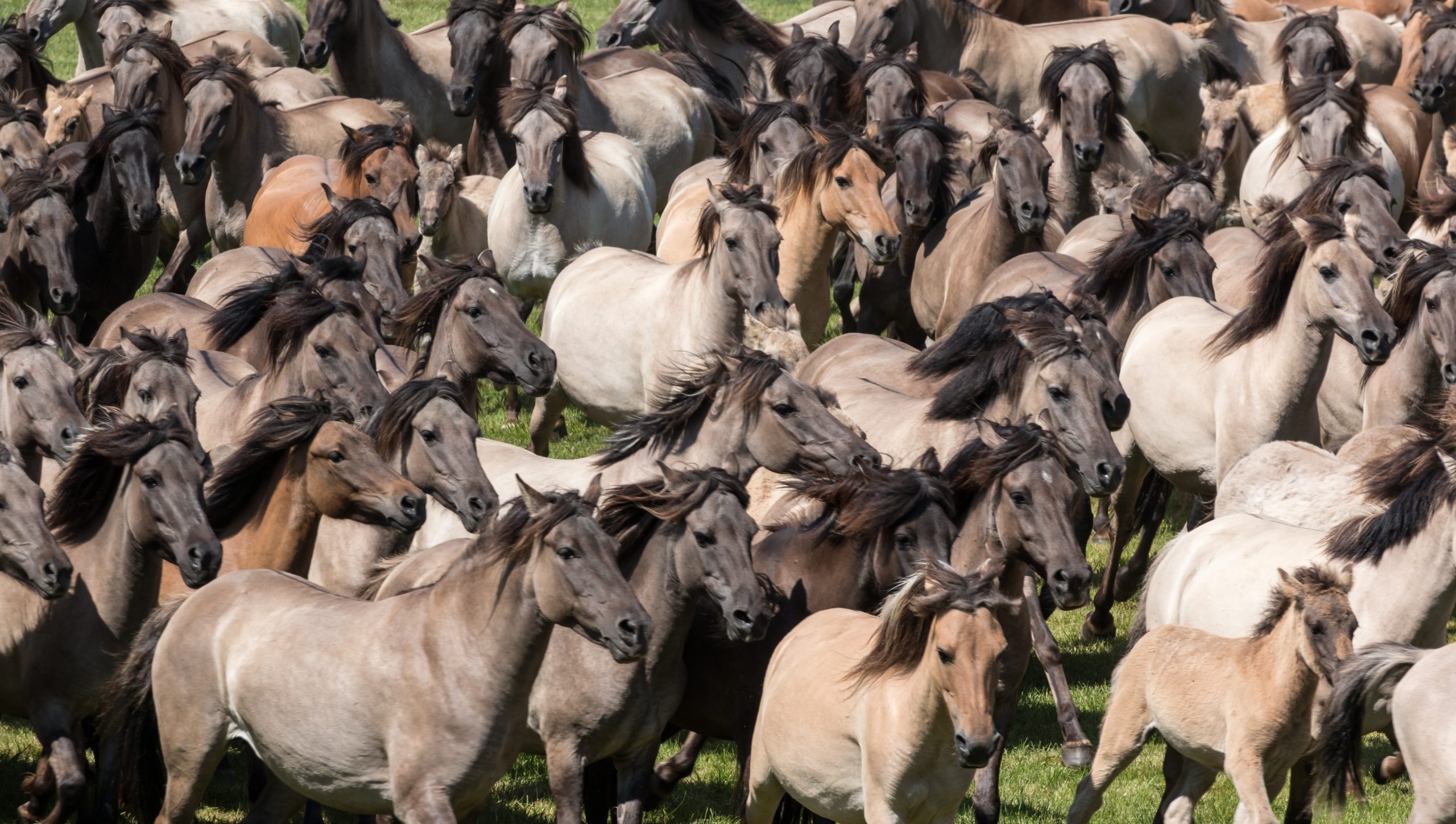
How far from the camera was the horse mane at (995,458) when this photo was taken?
6.71 meters

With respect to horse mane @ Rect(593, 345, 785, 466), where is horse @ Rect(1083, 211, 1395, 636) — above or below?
below

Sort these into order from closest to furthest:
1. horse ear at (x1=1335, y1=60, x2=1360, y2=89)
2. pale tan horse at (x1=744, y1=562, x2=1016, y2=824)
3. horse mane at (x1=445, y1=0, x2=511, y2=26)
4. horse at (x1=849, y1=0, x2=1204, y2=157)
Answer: pale tan horse at (x1=744, y1=562, x2=1016, y2=824), horse ear at (x1=1335, y1=60, x2=1360, y2=89), horse mane at (x1=445, y1=0, x2=511, y2=26), horse at (x1=849, y1=0, x2=1204, y2=157)

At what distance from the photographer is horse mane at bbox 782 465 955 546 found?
6715mm

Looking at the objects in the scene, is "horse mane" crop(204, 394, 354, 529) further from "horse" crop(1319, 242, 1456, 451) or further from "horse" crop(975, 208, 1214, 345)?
"horse" crop(1319, 242, 1456, 451)

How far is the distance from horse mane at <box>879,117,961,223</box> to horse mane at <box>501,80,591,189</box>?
6.98 feet

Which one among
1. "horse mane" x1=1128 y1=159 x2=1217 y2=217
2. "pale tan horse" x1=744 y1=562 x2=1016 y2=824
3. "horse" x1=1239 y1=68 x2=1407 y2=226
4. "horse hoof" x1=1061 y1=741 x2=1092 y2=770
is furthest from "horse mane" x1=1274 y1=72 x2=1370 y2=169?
"pale tan horse" x1=744 y1=562 x2=1016 y2=824

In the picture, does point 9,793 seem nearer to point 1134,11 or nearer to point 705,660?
point 705,660

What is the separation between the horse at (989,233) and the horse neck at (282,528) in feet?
18.6

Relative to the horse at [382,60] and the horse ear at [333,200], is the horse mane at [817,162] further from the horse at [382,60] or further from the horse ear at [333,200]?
the horse at [382,60]

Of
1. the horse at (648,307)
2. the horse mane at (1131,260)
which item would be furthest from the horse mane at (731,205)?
the horse mane at (1131,260)

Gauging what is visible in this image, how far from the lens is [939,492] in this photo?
6734 mm

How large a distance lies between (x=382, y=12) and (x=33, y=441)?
919 cm

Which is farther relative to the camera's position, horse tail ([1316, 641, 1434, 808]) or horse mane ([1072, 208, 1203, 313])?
horse mane ([1072, 208, 1203, 313])

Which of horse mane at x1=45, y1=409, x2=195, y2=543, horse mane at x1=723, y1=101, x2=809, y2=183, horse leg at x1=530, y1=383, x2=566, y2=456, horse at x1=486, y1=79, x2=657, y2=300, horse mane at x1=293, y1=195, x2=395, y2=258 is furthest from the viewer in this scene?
horse mane at x1=723, y1=101, x2=809, y2=183
